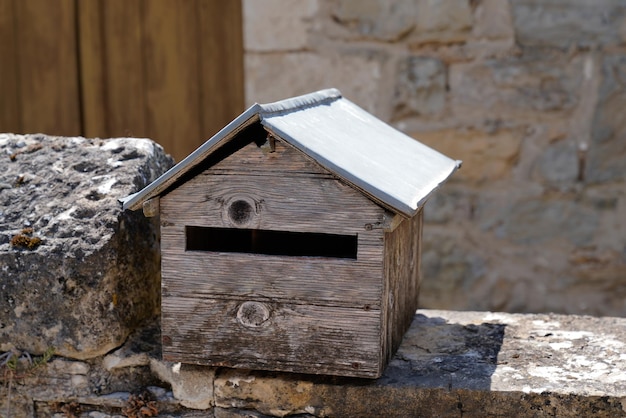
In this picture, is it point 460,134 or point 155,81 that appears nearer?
point 460,134

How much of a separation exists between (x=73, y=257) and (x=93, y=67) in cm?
225

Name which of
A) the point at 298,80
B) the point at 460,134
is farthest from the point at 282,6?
the point at 460,134

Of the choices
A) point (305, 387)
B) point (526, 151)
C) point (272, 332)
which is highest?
point (526, 151)

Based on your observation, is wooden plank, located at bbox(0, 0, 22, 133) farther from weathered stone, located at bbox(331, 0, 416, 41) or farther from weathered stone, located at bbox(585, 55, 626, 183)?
weathered stone, located at bbox(585, 55, 626, 183)

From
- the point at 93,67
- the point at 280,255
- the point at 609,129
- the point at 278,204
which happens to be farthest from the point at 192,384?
the point at 93,67

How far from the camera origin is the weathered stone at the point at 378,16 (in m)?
3.35

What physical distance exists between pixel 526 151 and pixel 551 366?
169cm

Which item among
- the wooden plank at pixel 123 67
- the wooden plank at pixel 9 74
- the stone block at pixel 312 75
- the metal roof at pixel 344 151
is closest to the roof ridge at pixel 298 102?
the metal roof at pixel 344 151

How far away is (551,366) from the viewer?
1819 millimetres

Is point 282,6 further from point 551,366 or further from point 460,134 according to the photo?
point 551,366

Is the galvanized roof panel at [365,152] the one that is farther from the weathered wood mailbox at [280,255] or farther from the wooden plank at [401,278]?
the wooden plank at [401,278]

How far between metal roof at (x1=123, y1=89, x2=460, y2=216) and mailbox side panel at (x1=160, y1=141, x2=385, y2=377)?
42 millimetres

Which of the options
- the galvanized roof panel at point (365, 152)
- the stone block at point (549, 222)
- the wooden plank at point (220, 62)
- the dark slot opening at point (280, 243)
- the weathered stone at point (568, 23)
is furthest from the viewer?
the wooden plank at point (220, 62)

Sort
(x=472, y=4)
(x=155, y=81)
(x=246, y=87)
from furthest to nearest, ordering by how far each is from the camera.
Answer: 1. (x=155, y=81)
2. (x=246, y=87)
3. (x=472, y=4)
